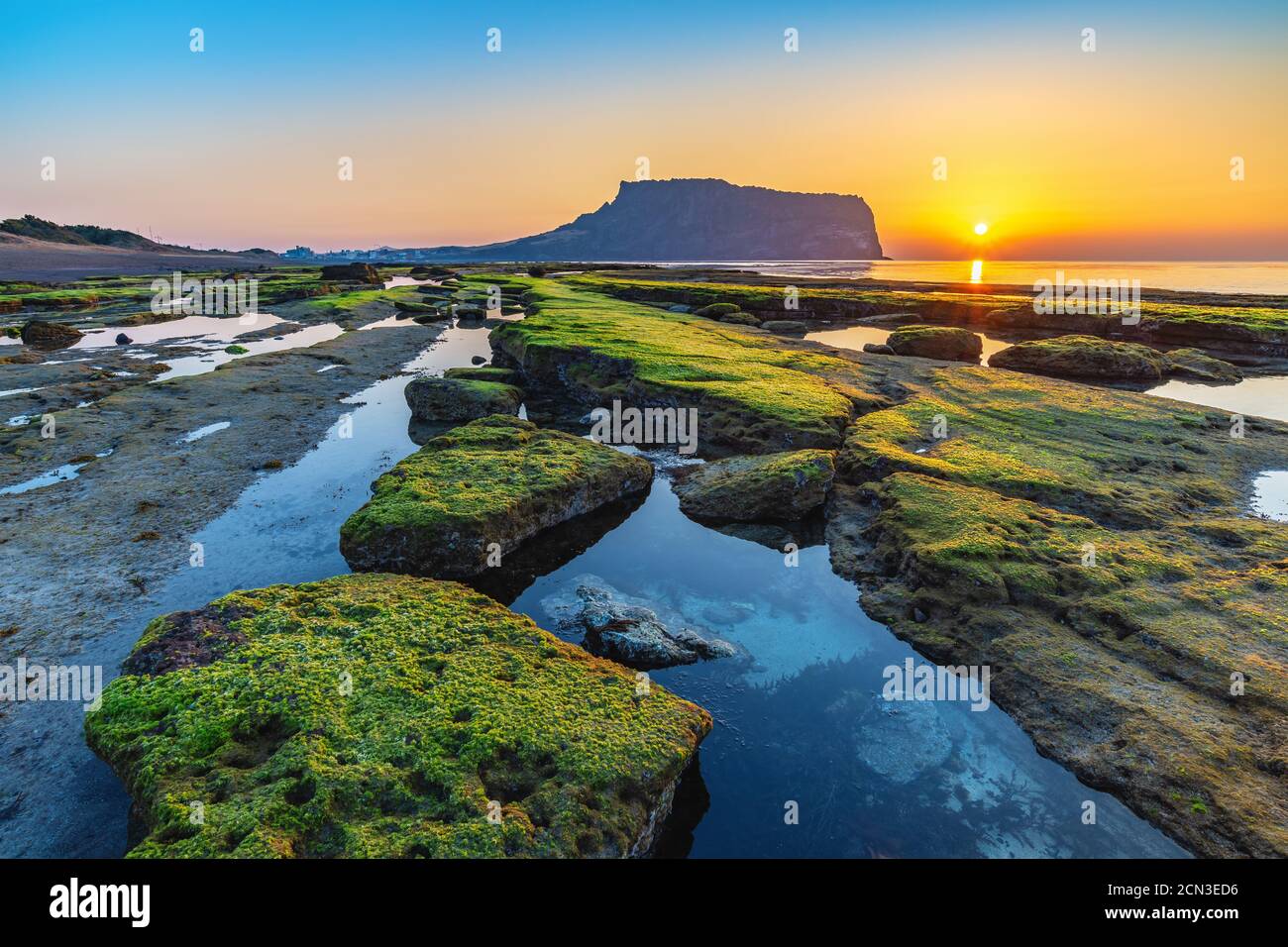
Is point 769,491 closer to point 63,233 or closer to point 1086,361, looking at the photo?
point 1086,361

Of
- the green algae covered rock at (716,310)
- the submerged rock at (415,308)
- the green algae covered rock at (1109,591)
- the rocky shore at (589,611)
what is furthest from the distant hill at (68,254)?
the green algae covered rock at (1109,591)

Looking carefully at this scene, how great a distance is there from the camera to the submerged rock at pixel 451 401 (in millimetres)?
28406

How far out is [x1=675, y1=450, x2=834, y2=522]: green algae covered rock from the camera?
18.4 m

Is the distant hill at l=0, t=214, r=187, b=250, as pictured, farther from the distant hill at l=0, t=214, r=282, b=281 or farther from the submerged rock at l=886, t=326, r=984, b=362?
the submerged rock at l=886, t=326, r=984, b=362

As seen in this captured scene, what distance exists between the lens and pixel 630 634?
12336 mm

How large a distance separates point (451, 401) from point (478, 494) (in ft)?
44.3

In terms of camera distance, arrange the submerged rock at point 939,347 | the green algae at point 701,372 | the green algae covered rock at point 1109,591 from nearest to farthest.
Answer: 1. the green algae covered rock at point 1109,591
2. the green algae at point 701,372
3. the submerged rock at point 939,347

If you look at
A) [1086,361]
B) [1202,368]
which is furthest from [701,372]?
[1202,368]

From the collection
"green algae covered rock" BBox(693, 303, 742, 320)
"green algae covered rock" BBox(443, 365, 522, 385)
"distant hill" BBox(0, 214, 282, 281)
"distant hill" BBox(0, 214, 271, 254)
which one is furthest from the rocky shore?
"distant hill" BBox(0, 214, 271, 254)

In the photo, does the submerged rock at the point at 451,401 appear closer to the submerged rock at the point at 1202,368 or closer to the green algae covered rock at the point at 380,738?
the green algae covered rock at the point at 380,738

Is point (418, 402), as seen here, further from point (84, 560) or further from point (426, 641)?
point (426, 641)

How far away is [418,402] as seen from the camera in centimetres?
2862

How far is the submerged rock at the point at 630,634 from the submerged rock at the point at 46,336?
5201 centimetres
